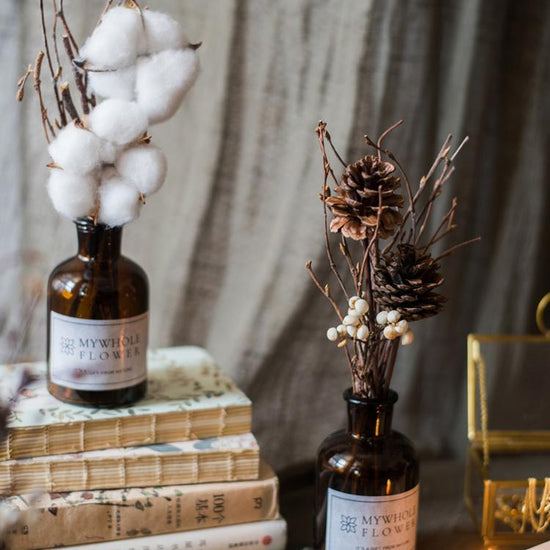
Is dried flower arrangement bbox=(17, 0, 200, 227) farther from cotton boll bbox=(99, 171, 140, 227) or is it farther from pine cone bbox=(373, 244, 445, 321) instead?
pine cone bbox=(373, 244, 445, 321)

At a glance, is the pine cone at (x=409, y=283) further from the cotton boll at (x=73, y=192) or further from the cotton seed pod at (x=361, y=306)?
the cotton boll at (x=73, y=192)

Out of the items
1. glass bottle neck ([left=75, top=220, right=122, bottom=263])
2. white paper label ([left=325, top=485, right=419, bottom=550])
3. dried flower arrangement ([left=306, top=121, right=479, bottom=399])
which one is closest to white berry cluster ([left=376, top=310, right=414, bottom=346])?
dried flower arrangement ([left=306, top=121, right=479, bottom=399])

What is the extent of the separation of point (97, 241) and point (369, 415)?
300 mm

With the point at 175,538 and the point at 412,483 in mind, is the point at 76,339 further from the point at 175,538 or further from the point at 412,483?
the point at 412,483

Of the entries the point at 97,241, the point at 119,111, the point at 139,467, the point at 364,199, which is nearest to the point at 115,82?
the point at 119,111

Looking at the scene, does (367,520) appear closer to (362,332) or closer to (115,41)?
(362,332)

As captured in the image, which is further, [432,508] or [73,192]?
[432,508]

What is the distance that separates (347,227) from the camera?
0.67 m

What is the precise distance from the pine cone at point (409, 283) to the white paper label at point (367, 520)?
0.17m

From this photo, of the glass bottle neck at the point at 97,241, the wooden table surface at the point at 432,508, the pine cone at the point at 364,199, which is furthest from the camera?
the wooden table surface at the point at 432,508

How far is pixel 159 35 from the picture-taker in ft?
2.37

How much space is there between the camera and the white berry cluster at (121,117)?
71cm

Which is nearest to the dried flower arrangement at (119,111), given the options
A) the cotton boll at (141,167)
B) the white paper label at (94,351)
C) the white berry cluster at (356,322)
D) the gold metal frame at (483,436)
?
the cotton boll at (141,167)

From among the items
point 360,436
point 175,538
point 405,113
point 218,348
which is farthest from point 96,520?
point 405,113
